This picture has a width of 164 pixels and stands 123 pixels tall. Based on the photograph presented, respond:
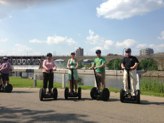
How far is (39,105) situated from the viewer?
39.2 ft

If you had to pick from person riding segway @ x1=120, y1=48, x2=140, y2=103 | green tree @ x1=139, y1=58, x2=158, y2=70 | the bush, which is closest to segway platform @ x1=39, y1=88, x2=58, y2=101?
person riding segway @ x1=120, y1=48, x2=140, y2=103

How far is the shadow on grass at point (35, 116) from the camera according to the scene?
894 centimetres

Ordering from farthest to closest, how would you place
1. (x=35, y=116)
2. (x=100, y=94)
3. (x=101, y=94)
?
1. (x=100, y=94)
2. (x=101, y=94)
3. (x=35, y=116)

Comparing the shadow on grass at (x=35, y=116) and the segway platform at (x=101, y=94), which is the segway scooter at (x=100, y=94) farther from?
the shadow on grass at (x=35, y=116)

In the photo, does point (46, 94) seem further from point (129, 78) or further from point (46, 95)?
point (129, 78)

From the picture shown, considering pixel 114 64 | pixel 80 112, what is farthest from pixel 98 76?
pixel 114 64

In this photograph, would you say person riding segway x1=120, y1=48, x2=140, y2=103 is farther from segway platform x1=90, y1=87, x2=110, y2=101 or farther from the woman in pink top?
the woman in pink top

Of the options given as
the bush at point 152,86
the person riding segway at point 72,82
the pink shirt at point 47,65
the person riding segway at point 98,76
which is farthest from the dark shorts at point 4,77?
the bush at point 152,86

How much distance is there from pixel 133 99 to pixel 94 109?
7.13 feet

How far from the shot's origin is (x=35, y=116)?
9555 mm

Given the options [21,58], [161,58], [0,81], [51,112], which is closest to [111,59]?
[161,58]

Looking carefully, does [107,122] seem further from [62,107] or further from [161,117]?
[62,107]

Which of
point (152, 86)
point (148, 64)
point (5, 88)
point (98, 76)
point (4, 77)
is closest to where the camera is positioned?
point (98, 76)

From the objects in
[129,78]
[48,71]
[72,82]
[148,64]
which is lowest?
[72,82]
